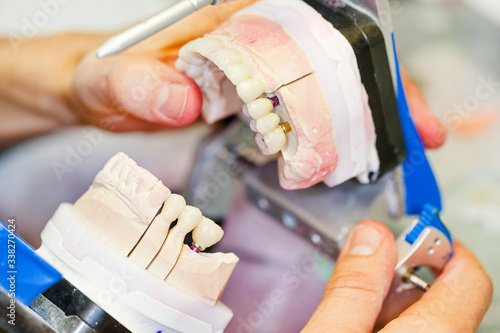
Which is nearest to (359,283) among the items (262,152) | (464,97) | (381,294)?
(381,294)

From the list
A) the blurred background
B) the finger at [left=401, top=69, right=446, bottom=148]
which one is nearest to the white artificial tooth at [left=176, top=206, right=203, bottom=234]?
the finger at [left=401, top=69, right=446, bottom=148]

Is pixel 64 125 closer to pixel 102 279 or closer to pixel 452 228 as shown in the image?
pixel 102 279

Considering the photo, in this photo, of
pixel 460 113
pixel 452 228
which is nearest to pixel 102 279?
pixel 452 228

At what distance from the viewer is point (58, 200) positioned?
657 millimetres

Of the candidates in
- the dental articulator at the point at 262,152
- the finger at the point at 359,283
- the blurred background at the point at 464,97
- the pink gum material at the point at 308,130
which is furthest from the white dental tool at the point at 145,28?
the blurred background at the point at 464,97

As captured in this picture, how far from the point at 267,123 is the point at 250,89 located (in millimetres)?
33

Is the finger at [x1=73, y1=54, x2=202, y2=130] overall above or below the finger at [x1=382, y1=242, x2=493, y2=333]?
above

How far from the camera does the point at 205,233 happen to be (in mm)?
424

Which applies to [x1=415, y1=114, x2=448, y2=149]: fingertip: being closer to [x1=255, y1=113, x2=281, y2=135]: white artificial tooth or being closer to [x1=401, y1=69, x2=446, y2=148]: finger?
[x1=401, y1=69, x2=446, y2=148]: finger

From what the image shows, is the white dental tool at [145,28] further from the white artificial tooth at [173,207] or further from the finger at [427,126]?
the finger at [427,126]

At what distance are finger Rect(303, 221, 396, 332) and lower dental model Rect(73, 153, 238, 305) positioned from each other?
0.37 ft

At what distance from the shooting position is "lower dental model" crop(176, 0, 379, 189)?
1.45 feet

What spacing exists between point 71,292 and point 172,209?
0.34 ft

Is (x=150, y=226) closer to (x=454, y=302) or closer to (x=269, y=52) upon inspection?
(x=269, y=52)
